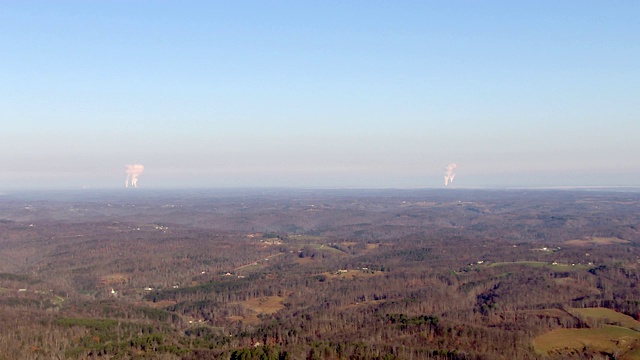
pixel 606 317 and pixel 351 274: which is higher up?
pixel 606 317

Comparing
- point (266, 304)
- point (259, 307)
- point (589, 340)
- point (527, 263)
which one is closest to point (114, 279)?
point (266, 304)

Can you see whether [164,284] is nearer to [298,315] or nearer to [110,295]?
[110,295]

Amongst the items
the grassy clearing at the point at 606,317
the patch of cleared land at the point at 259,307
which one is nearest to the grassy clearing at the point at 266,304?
the patch of cleared land at the point at 259,307

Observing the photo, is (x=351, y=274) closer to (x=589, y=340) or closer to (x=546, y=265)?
(x=546, y=265)

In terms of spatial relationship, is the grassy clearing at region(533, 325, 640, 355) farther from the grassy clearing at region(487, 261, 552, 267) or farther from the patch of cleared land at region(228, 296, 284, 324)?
the grassy clearing at region(487, 261, 552, 267)

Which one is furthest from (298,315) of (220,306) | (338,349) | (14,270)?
(14,270)

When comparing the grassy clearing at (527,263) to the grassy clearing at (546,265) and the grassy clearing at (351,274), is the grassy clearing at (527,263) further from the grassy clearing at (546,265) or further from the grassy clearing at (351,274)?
the grassy clearing at (351,274)
